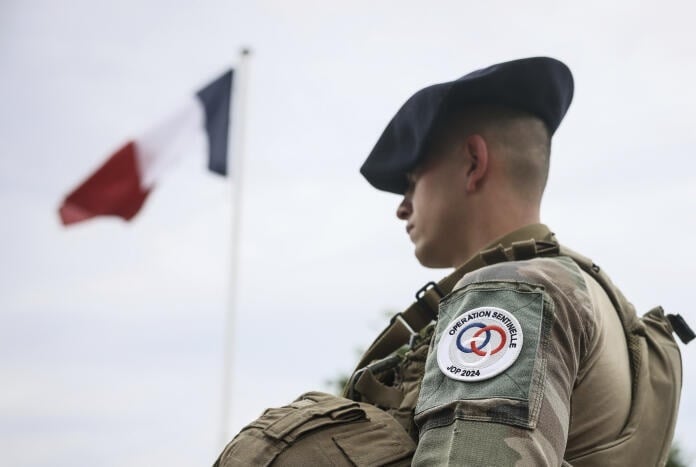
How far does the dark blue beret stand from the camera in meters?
2.66

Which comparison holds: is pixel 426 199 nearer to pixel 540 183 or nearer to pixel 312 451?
pixel 540 183

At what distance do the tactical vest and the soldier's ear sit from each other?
256 mm

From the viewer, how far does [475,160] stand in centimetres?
265

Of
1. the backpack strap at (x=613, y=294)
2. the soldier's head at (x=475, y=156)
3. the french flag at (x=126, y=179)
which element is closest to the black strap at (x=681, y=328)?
the backpack strap at (x=613, y=294)

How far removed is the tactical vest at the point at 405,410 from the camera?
2092 mm

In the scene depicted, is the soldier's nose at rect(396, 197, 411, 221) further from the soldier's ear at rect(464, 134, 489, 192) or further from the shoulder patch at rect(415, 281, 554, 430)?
the shoulder patch at rect(415, 281, 554, 430)

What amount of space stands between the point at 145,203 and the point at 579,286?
956cm

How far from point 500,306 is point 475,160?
780 millimetres

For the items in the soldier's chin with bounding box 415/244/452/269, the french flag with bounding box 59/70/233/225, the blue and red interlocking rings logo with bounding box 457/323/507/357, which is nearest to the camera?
the blue and red interlocking rings logo with bounding box 457/323/507/357

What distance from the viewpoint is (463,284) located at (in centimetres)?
210

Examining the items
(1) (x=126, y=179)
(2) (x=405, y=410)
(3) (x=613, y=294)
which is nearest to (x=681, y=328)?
(3) (x=613, y=294)

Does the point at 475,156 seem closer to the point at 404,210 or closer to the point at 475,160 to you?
the point at 475,160

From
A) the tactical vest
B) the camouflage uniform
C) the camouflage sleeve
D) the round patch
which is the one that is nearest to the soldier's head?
→ the tactical vest

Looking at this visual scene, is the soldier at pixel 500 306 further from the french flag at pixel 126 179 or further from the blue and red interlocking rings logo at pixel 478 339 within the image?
the french flag at pixel 126 179
